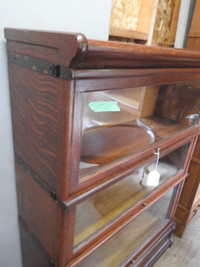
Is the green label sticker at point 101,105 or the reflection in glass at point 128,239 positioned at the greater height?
Result: the green label sticker at point 101,105

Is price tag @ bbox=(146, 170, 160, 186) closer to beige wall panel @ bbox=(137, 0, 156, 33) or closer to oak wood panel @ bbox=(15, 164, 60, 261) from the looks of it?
oak wood panel @ bbox=(15, 164, 60, 261)

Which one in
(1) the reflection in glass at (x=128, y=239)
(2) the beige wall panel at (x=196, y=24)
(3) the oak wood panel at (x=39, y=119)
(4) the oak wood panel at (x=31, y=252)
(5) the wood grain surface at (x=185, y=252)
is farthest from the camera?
(5) the wood grain surface at (x=185, y=252)

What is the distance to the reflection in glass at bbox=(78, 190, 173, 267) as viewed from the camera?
95 centimetres

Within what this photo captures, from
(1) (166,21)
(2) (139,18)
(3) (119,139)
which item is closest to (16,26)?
(3) (119,139)

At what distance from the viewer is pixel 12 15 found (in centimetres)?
59

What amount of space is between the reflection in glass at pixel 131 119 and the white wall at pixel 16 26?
27cm

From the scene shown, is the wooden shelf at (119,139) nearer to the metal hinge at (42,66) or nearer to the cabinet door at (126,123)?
the cabinet door at (126,123)

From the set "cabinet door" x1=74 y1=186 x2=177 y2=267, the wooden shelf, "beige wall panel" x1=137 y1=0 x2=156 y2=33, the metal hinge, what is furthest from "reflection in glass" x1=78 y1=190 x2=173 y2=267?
"beige wall panel" x1=137 y1=0 x2=156 y2=33

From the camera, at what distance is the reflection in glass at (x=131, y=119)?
24.9 inches

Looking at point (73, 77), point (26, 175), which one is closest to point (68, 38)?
point (73, 77)

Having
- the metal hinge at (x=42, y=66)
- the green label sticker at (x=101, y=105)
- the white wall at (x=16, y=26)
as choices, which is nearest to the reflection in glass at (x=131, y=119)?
the green label sticker at (x=101, y=105)

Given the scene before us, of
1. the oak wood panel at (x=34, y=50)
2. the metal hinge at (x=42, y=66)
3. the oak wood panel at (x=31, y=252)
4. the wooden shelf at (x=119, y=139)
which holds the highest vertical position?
the oak wood panel at (x=34, y=50)

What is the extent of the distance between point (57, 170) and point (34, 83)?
0.22 metres

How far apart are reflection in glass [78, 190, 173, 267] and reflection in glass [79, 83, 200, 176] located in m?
0.44
